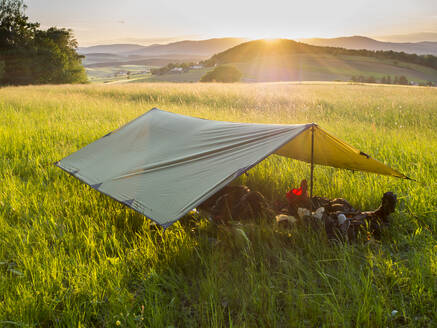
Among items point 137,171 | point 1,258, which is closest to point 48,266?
point 1,258

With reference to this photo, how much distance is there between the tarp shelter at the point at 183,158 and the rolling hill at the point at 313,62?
5907 centimetres

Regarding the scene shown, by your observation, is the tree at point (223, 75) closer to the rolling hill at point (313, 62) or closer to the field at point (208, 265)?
the rolling hill at point (313, 62)

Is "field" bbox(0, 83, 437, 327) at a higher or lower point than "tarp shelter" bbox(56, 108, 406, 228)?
lower

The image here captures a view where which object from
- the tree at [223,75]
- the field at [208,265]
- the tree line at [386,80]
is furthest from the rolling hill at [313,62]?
the field at [208,265]

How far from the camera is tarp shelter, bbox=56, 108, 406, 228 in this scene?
290 centimetres

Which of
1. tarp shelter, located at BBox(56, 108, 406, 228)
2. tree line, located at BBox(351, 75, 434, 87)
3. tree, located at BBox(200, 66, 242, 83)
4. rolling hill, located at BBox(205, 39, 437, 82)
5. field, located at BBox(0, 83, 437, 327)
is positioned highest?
rolling hill, located at BBox(205, 39, 437, 82)

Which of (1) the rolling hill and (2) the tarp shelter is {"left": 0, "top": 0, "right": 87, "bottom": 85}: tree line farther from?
(2) the tarp shelter

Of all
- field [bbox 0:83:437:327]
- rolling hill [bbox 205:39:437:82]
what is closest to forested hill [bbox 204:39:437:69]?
rolling hill [bbox 205:39:437:82]

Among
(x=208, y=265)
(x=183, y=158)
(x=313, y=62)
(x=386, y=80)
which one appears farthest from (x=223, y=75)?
(x=208, y=265)

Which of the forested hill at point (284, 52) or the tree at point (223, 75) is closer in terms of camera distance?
the tree at point (223, 75)

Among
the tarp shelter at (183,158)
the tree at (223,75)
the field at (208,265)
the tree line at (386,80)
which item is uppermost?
the tree at (223,75)

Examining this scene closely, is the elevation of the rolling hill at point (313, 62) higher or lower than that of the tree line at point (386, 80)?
higher

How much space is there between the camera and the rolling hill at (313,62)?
6631cm

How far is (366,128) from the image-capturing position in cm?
807
